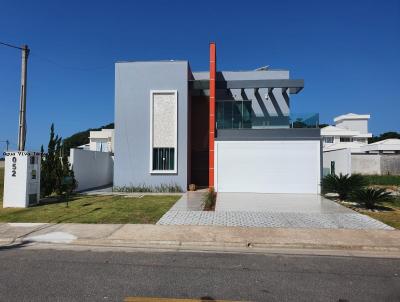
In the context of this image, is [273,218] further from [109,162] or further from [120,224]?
[109,162]

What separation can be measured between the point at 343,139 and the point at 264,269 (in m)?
67.9

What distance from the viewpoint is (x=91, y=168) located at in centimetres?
2209

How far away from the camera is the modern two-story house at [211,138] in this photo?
19.0 m

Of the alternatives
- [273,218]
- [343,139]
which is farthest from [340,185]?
[343,139]

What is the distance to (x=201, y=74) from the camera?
951 inches

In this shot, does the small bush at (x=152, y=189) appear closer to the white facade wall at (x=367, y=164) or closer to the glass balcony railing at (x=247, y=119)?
the glass balcony railing at (x=247, y=119)

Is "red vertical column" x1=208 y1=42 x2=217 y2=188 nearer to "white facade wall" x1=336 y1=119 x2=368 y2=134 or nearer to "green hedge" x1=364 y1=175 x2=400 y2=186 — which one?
"green hedge" x1=364 y1=175 x2=400 y2=186

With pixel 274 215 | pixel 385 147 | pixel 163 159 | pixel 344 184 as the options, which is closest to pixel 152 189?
pixel 163 159

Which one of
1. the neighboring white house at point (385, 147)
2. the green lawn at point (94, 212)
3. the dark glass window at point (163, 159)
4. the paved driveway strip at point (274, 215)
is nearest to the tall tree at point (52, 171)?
the green lawn at point (94, 212)

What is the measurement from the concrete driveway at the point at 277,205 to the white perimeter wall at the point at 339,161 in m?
7.20

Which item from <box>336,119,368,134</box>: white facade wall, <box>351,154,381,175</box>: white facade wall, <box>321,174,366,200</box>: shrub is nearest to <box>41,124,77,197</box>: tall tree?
<box>321,174,366,200</box>: shrub

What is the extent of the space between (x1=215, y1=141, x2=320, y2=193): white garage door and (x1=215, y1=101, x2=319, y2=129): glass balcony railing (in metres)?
1.00

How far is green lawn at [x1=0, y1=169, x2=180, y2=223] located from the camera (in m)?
10.8

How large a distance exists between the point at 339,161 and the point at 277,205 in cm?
1218
